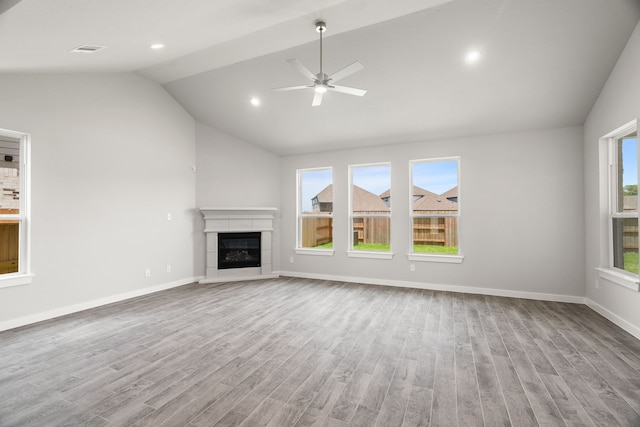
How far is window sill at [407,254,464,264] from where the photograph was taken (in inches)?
209

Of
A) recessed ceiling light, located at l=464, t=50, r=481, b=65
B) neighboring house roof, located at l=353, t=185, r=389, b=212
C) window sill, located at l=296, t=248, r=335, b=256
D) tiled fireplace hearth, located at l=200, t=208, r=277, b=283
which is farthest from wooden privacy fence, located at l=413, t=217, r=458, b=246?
tiled fireplace hearth, located at l=200, t=208, r=277, b=283

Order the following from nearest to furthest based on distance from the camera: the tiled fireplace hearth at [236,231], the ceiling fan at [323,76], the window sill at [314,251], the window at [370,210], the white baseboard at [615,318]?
1. the ceiling fan at [323,76]
2. the white baseboard at [615,318]
3. the window at [370,210]
4. the tiled fireplace hearth at [236,231]
5. the window sill at [314,251]

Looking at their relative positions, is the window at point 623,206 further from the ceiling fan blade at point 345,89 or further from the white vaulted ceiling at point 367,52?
the ceiling fan blade at point 345,89

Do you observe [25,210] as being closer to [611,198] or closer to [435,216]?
[435,216]

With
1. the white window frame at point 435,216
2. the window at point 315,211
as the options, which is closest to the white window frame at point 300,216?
the window at point 315,211

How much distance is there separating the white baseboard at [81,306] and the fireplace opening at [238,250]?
830 millimetres

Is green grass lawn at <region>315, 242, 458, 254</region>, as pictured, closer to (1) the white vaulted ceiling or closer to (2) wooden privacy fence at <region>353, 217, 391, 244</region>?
(2) wooden privacy fence at <region>353, 217, 391, 244</region>

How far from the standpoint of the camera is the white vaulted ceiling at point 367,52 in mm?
2748

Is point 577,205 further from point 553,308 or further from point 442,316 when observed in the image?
point 442,316

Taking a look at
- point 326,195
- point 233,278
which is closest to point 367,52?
point 326,195

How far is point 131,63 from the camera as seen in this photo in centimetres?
→ 404

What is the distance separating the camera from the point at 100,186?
4.50 meters

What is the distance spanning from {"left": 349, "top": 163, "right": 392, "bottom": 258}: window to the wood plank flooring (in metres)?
1.79

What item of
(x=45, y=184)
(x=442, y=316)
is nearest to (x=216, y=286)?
(x=45, y=184)
